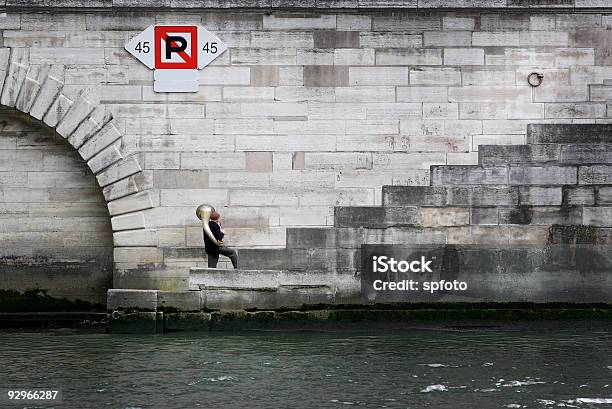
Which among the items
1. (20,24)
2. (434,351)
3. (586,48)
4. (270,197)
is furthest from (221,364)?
(586,48)

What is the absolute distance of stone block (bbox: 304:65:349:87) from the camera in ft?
44.8

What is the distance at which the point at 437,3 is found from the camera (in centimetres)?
1359

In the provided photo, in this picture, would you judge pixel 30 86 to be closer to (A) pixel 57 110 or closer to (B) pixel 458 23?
(A) pixel 57 110

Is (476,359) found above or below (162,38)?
below

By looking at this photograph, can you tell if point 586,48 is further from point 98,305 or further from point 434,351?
point 98,305

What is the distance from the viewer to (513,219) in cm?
1360

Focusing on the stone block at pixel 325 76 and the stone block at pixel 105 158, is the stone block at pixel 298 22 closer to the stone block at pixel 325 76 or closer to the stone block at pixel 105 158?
the stone block at pixel 325 76

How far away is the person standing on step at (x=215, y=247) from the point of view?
517 inches

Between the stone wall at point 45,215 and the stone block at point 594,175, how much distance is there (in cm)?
607

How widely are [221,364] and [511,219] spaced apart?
4.55 m

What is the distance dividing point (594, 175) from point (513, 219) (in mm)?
1153

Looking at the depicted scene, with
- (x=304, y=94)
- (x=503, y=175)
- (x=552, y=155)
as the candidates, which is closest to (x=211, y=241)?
(x=304, y=94)

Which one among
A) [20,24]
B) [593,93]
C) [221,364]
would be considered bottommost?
[221,364]

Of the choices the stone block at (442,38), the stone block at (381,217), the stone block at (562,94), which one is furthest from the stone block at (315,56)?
the stone block at (562,94)
